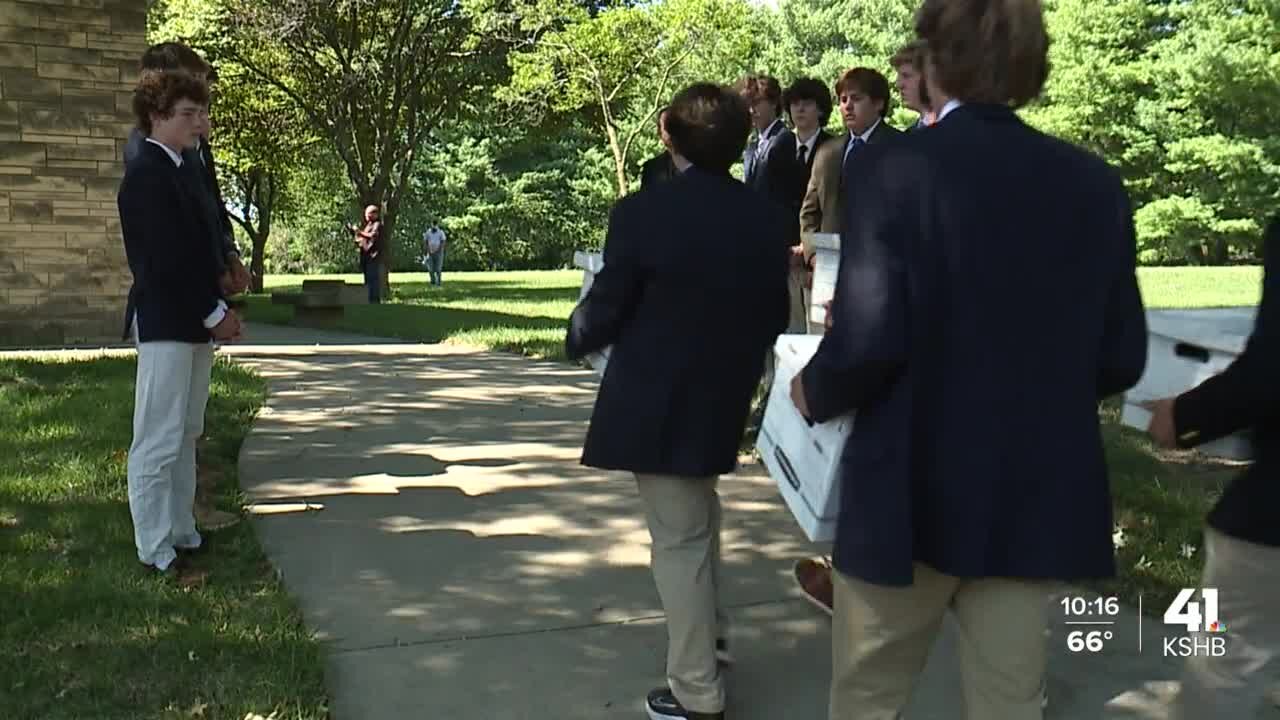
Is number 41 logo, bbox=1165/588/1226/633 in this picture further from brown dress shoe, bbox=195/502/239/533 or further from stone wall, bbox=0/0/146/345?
stone wall, bbox=0/0/146/345

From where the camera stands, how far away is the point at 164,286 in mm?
4332

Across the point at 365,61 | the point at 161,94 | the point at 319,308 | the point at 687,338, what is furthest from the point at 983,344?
the point at 365,61

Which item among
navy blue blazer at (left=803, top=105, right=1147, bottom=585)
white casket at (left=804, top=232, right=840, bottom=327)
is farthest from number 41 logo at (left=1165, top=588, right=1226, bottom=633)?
white casket at (left=804, top=232, right=840, bottom=327)

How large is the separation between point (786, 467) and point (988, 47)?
0.97 meters

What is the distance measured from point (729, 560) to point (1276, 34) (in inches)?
1523

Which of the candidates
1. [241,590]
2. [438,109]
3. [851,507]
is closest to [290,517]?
[241,590]

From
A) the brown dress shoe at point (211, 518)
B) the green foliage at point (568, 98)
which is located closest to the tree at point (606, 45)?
the green foliage at point (568, 98)

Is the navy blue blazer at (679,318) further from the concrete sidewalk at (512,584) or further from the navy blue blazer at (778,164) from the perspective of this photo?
the navy blue blazer at (778,164)

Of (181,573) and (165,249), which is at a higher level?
(165,249)

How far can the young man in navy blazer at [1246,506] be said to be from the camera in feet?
7.19

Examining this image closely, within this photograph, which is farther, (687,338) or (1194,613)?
(1194,613)

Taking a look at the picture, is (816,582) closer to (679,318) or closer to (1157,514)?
(679,318)

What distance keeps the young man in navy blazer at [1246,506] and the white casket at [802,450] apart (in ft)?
2.18

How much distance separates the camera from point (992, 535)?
215 centimetres
